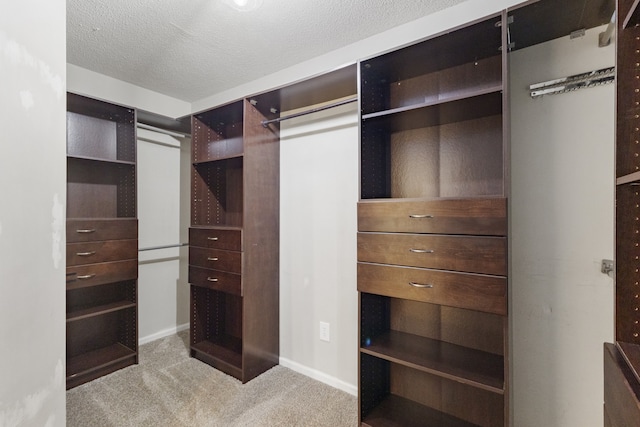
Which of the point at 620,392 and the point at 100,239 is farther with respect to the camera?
the point at 100,239

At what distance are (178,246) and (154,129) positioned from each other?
114cm

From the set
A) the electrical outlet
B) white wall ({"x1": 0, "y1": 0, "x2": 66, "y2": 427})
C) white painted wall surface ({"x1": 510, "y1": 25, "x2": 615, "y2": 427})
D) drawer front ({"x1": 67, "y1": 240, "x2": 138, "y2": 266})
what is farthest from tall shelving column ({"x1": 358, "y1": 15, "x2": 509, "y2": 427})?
drawer front ({"x1": 67, "y1": 240, "x2": 138, "y2": 266})

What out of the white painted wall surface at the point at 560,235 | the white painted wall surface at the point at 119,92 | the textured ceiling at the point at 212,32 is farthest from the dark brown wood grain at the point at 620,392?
the white painted wall surface at the point at 119,92

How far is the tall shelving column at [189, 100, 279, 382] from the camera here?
2.26 metres

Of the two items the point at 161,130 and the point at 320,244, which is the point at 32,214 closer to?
the point at 320,244

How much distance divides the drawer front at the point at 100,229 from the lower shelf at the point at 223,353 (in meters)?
1.05

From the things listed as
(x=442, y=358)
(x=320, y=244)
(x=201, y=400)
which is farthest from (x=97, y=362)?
(x=442, y=358)

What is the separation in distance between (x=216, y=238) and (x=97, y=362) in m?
1.27

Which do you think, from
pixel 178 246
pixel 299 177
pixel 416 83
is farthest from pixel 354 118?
pixel 178 246

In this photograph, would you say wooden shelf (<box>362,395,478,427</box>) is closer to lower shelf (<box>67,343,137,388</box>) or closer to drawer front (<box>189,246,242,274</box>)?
→ drawer front (<box>189,246,242,274</box>)

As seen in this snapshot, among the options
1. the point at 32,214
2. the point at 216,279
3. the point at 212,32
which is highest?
the point at 212,32

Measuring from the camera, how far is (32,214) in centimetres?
84

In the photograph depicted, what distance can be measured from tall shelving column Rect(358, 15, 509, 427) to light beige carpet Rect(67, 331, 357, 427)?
0.42 metres

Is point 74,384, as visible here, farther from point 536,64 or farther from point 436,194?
point 536,64
